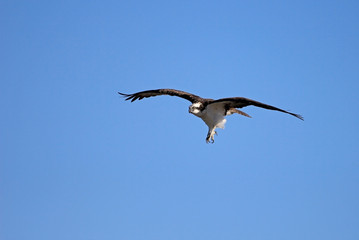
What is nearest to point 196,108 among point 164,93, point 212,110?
point 212,110

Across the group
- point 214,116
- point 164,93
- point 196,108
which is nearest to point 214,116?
point 214,116

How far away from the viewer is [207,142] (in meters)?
28.3

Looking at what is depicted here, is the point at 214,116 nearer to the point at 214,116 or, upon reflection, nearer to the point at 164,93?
the point at 214,116

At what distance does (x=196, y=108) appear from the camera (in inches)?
1109

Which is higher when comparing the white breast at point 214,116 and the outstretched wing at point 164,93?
the outstretched wing at point 164,93

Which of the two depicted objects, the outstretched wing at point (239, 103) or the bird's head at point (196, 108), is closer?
the outstretched wing at point (239, 103)

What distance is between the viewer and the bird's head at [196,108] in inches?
1100

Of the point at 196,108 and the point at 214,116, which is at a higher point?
the point at 196,108

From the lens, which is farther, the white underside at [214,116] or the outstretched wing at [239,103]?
the white underside at [214,116]

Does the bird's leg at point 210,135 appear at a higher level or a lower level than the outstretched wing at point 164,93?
lower

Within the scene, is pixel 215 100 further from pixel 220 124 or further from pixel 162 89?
pixel 162 89

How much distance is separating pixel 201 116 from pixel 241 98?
303 cm

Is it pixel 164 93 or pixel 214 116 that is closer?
pixel 214 116

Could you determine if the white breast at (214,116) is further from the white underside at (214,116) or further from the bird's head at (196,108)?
the bird's head at (196,108)
